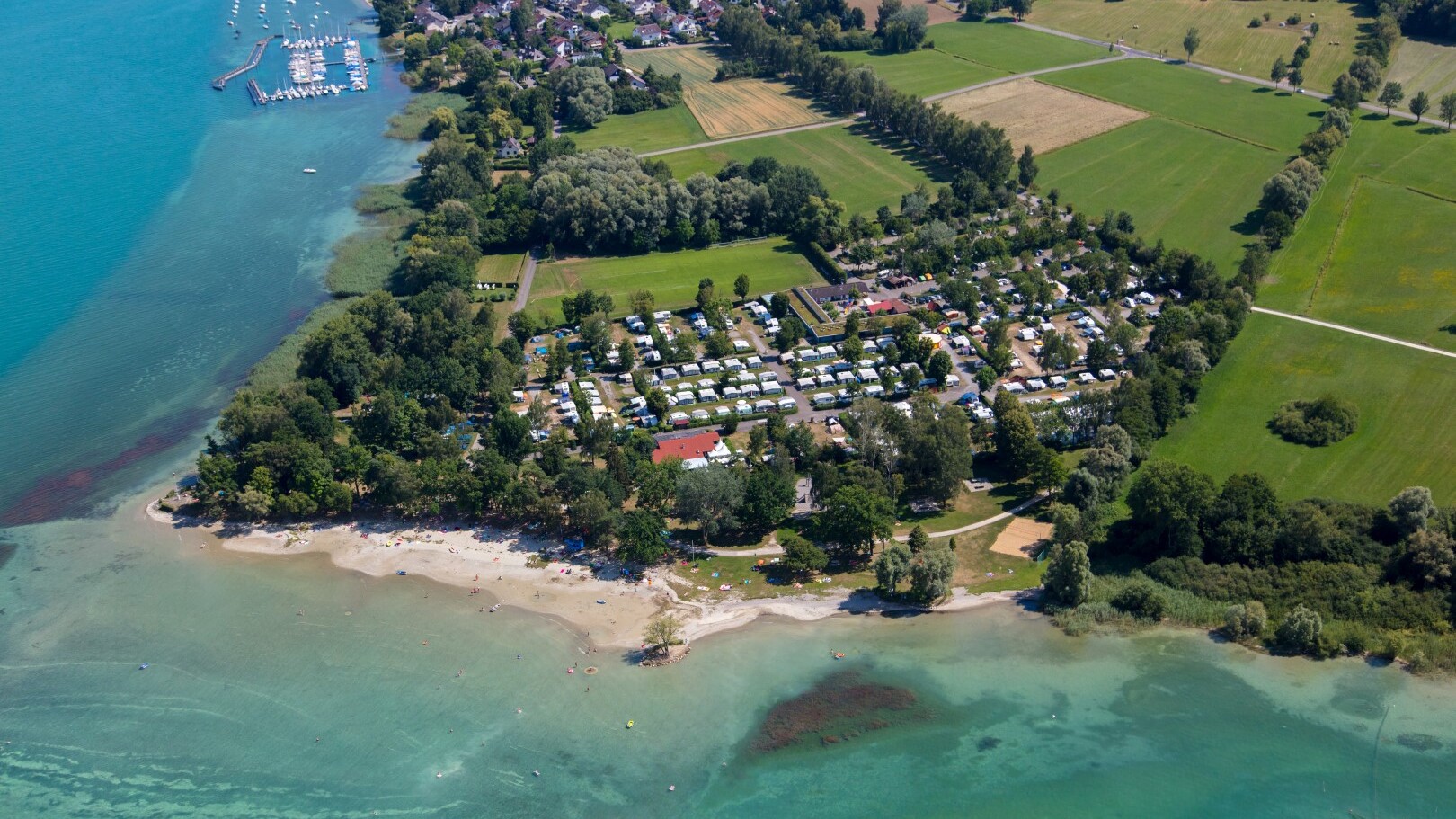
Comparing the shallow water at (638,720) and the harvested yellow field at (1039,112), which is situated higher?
the harvested yellow field at (1039,112)

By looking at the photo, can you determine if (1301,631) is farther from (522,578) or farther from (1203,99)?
(1203,99)

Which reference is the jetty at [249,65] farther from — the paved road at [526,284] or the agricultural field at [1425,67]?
the agricultural field at [1425,67]

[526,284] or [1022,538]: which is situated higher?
[526,284]

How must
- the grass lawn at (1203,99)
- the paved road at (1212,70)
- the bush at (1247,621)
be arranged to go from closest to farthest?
the bush at (1247,621), the grass lawn at (1203,99), the paved road at (1212,70)

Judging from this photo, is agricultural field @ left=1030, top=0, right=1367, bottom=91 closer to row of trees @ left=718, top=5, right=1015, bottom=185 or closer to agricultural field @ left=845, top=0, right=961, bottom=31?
agricultural field @ left=845, top=0, right=961, bottom=31

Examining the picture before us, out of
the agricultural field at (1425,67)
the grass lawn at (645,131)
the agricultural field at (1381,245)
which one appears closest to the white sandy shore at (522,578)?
the agricultural field at (1381,245)

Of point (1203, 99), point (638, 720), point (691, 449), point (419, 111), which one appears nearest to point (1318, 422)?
point (691, 449)
